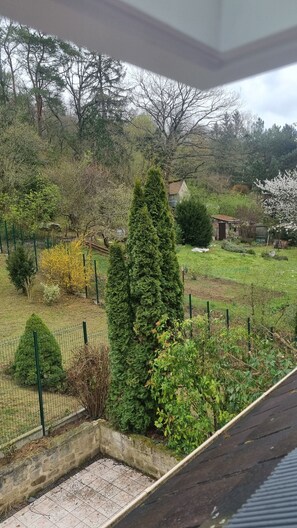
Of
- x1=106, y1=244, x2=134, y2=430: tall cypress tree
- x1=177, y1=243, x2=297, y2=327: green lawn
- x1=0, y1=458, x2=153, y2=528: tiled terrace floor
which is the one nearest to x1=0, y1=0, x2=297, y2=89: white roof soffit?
x1=106, y1=244, x2=134, y2=430: tall cypress tree

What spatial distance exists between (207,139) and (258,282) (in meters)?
9.98

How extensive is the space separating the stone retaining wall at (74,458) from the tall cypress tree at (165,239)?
67.9 inches

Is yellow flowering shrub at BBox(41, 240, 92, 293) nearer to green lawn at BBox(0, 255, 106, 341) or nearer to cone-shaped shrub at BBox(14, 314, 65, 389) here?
green lawn at BBox(0, 255, 106, 341)

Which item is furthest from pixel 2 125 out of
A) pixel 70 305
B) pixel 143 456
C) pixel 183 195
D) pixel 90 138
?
pixel 143 456

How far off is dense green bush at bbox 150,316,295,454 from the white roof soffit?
3.38 metres

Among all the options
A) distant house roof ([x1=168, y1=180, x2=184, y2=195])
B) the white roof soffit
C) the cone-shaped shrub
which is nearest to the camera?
the white roof soffit

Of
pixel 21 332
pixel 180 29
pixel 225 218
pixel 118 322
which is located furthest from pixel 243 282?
pixel 180 29

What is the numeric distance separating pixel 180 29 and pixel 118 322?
454 cm

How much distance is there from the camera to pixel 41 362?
5.72 metres

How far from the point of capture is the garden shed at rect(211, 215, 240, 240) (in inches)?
845

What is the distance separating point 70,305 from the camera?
405 inches

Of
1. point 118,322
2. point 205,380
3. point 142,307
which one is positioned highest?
point 142,307

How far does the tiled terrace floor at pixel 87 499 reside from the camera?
402cm

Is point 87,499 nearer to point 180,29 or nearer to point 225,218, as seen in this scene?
point 180,29
